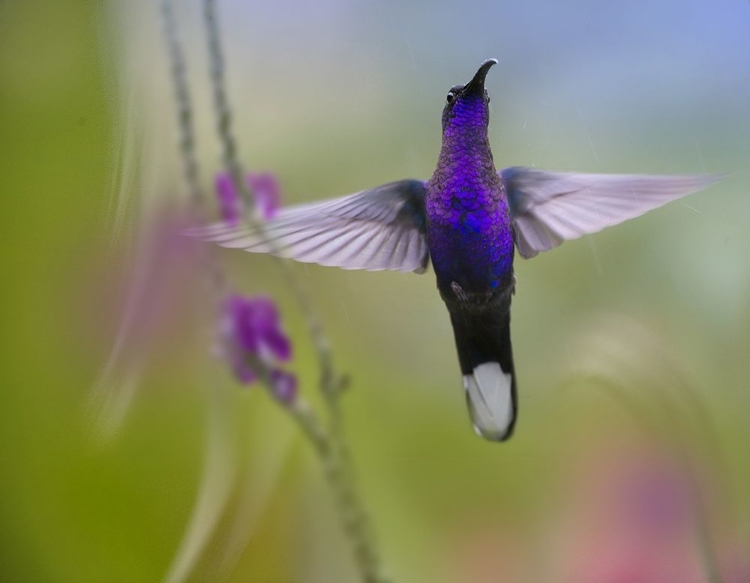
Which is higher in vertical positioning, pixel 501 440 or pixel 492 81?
pixel 492 81

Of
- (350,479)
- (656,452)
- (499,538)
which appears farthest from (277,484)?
(656,452)

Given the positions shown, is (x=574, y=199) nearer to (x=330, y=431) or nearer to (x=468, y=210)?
(x=468, y=210)

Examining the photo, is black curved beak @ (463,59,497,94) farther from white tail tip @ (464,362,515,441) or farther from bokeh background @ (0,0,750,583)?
white tail tip @ (464,362,515,441)

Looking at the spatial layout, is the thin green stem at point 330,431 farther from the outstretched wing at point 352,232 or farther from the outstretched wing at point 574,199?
the outstretched wing at point 574,199

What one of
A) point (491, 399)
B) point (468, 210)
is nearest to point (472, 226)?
point (468, 210)

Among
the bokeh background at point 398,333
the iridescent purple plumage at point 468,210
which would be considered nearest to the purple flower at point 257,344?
the bokeh background at point 398,333

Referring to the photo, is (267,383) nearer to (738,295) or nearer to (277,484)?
(277,484)
